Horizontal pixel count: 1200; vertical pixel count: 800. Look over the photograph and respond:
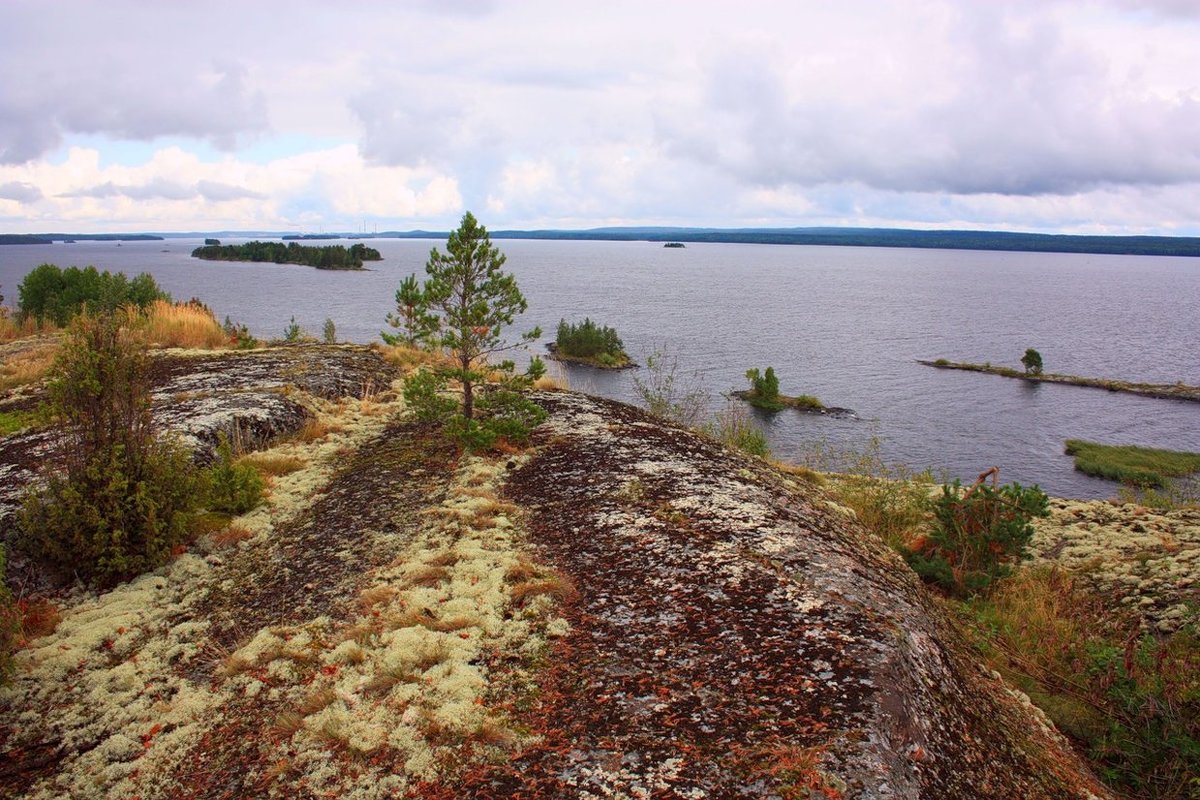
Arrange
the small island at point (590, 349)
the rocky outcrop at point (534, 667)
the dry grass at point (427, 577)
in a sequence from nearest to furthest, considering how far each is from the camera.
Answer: the rocky outcrop at point (534, 667) < the dry grass at point (427, 577) < the small island at point (590, 349)

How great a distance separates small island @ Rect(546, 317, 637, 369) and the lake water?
7.90ft

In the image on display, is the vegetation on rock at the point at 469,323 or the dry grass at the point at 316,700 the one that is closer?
the dry grass at the point at 316,700

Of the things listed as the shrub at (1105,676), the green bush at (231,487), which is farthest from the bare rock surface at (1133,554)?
the green bush at (231,487)

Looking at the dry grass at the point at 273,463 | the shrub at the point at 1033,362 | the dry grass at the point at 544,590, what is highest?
the dry grass at the point at 273,463

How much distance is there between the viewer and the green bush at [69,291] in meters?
21.8

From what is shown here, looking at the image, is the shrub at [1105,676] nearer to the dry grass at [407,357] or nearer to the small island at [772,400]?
the dry grass at [407,357]

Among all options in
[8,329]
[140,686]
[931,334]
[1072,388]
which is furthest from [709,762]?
[931,334]

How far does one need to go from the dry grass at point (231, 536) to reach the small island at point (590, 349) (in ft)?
156

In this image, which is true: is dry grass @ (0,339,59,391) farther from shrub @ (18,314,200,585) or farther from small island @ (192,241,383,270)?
small island @ (192,241,383,270)

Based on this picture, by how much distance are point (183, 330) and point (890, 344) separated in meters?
72.0

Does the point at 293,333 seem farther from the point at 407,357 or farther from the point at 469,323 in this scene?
the point at 469,323

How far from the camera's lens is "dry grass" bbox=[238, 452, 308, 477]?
29.7 ft

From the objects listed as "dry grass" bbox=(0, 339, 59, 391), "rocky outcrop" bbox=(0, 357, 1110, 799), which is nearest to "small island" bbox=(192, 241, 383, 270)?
"dry grass" bbox=(0, 339, 59, 391)

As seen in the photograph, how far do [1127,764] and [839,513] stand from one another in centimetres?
359
